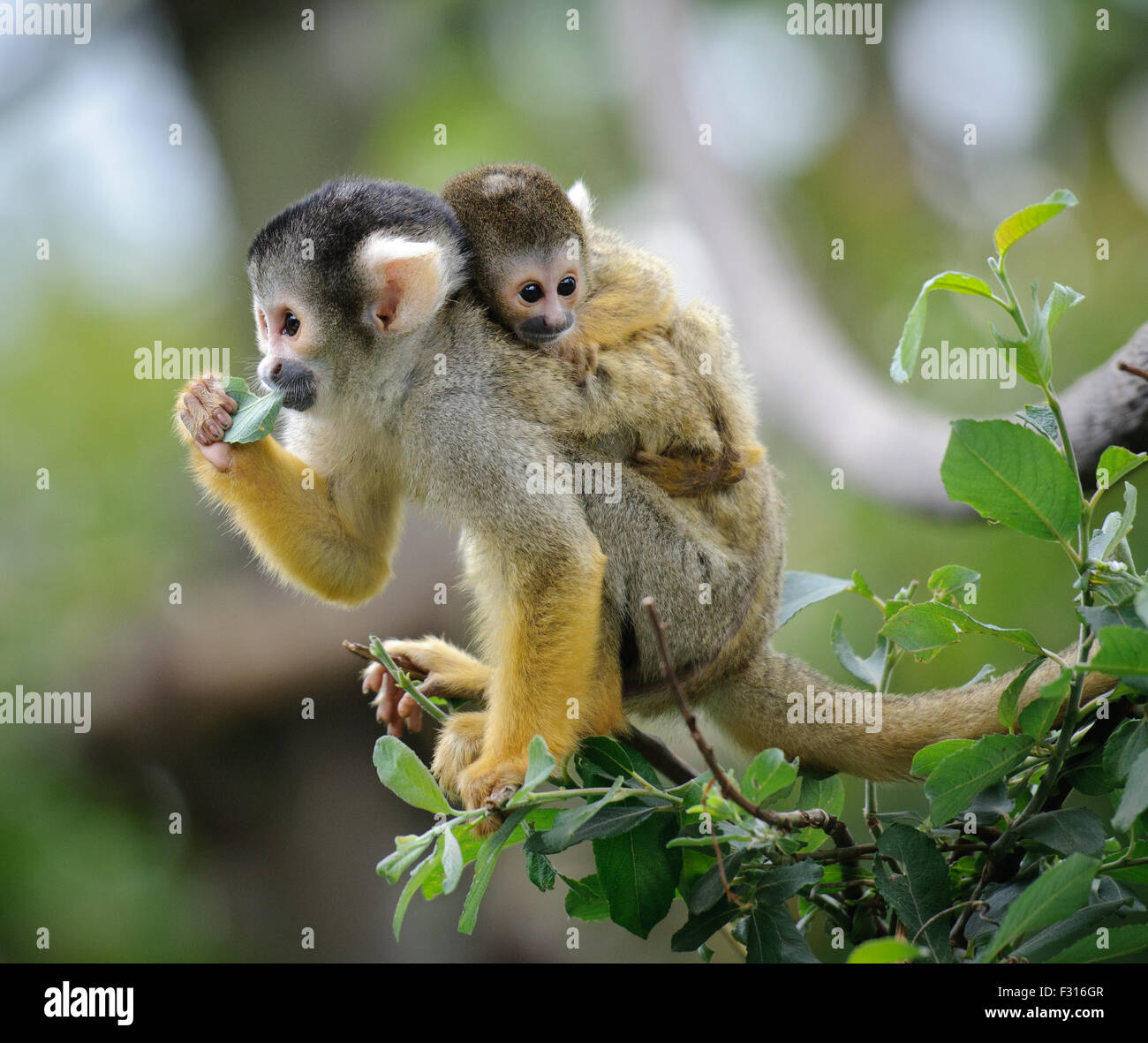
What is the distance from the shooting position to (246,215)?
15.6 ft

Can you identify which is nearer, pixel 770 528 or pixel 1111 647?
pixel 1111 647

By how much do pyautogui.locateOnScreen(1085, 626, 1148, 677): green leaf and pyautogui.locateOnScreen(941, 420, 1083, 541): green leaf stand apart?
0.57ft

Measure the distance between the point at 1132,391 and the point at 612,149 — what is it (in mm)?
4556

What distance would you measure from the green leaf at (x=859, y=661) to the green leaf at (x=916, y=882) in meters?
0.42

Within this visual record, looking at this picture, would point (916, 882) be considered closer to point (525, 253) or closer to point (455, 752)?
point (455, 752)

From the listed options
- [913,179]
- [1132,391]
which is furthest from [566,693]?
[913,179]

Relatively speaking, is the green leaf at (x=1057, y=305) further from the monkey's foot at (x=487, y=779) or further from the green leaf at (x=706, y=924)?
the monkey's foot at (x=487, y=779)

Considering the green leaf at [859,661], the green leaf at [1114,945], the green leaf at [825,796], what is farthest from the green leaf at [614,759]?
the green leaf at [1114,945]

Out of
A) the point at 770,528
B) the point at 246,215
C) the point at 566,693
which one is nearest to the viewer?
the point at 566,693

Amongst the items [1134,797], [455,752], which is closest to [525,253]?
[455,752]

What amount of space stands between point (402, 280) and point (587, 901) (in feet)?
3.92

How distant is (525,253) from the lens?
225 cm

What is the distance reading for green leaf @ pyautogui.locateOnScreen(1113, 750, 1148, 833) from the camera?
1054 millimetres

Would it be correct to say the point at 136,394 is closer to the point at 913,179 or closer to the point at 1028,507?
the point at 913,179
